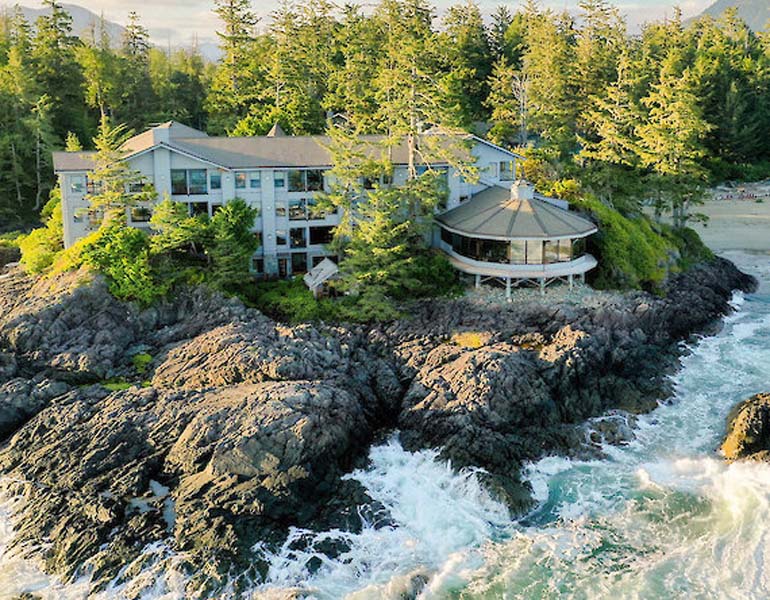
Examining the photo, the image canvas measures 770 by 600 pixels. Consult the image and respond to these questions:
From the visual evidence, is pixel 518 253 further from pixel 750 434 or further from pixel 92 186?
pixel 92 186

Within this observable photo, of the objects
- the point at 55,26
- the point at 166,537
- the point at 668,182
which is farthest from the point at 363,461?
the point at 55,26

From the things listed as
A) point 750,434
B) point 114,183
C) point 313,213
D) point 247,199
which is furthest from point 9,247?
point 750,434

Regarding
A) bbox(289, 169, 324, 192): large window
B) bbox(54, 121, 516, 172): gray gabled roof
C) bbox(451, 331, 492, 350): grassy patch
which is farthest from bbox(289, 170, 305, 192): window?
bbox(451, 331, 492, 350): grassy patch

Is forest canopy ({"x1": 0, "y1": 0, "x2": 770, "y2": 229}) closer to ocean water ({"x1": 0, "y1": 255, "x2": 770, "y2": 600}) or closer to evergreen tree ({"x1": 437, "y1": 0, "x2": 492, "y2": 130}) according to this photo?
evergreen tree ({"x1": 437, "y1": 0, "x2": 492, "y2": 130})

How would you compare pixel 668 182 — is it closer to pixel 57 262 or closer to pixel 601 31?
pixel 601 31

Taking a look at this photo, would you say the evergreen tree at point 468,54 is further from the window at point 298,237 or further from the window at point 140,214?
the window at point 140,214
